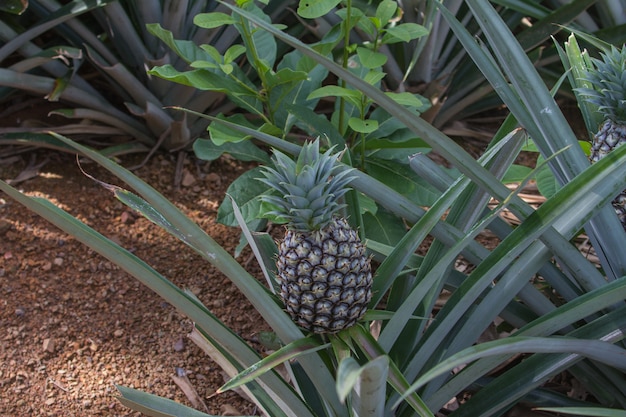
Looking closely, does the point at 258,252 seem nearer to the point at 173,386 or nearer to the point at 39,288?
the point at 173,386

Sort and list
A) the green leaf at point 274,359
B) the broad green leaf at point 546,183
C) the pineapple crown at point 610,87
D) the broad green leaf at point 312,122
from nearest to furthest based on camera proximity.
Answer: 1. the green leaf at point 274,359
2. the pineapple crown at point 610,87
3. the broad green leaf at point 546,183
4. the broad green leaf at point 312,122

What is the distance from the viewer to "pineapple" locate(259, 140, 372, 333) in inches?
46.3

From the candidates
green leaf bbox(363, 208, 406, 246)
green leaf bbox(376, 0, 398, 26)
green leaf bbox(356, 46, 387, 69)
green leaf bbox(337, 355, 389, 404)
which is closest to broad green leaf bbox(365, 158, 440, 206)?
green leaf bbox(363, 208, 406, 246)

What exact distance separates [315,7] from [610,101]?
2.34 feet

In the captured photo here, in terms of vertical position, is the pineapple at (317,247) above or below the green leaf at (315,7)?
below

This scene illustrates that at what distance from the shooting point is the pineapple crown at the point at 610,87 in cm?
139

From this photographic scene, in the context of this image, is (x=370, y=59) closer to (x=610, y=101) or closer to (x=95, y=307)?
(x=610, y=101)

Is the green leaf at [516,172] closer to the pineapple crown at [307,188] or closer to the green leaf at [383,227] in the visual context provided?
the green leaf at [383,227]

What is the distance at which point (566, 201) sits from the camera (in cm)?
116

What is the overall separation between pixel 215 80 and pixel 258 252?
2.22ft

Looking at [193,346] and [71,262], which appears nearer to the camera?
[193,346]

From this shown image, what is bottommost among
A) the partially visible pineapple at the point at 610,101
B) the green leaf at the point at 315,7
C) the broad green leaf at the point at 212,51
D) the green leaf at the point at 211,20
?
the broad green leaf at the point at 212,51

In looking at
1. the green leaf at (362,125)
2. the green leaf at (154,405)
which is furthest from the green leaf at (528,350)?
the green leaf at (362,125)

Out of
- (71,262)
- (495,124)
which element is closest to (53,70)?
(71,262)
